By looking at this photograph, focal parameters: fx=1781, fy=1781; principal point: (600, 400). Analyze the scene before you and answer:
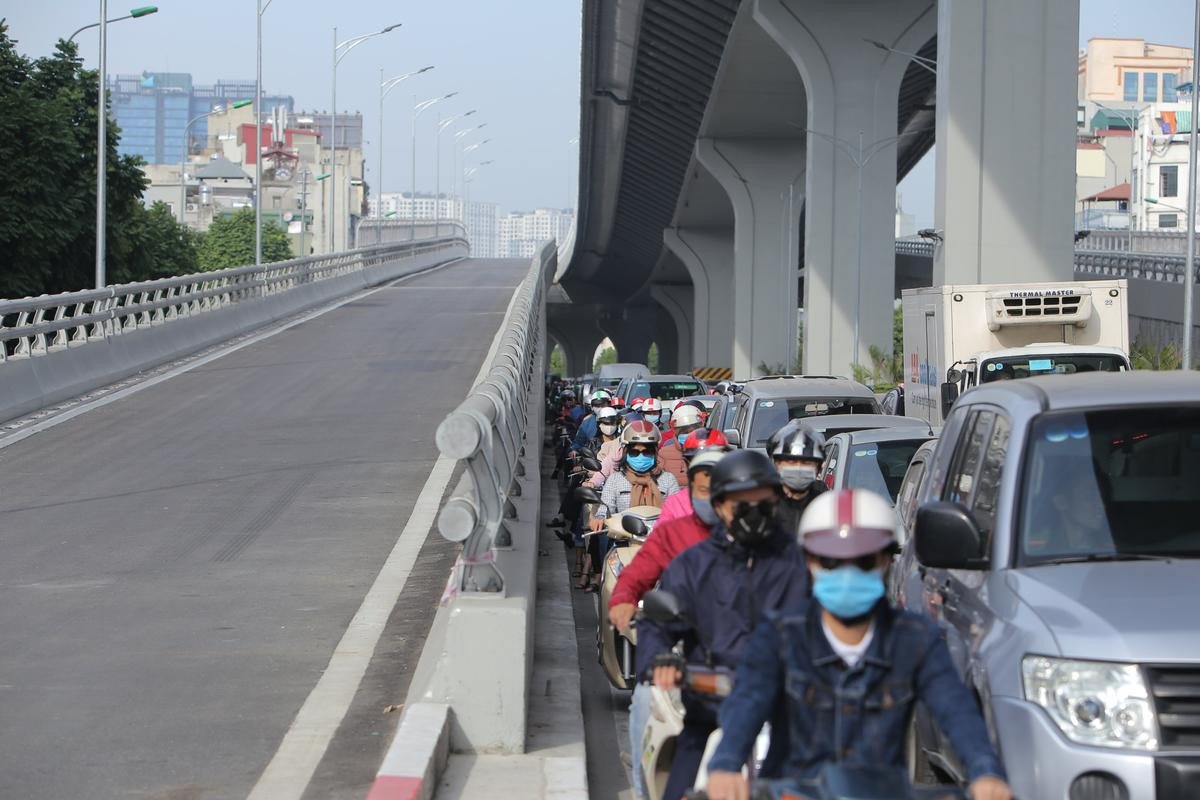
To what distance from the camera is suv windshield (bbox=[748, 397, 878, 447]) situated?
746 inches

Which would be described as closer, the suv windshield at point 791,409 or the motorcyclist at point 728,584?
the motorcyclist at point 728,584

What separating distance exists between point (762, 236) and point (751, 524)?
5944cm

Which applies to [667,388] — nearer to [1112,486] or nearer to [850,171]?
[850,171]

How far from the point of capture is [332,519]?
15.4m

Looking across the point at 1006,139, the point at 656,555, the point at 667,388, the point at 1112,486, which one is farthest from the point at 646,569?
the point at 667,388

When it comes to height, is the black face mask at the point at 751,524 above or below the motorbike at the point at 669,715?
above

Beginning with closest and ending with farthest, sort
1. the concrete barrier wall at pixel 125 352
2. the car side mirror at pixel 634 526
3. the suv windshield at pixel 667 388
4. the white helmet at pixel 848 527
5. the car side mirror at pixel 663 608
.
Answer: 1. the white helmet at pixel 848 527
2. the car side mirror at pixel 663 608
3. the car side mirror at pixel 634 526
4. the concrete barrier wall at pixel 125 352
5. the suv windshield at pixel 667 388

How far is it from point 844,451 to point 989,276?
16.1m

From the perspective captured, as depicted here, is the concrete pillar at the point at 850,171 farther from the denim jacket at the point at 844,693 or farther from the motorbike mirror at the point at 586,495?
the denim jacket at the point at 844,693

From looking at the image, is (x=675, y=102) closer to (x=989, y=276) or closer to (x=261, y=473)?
(x=989, y=276)

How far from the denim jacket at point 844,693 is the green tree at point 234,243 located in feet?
394

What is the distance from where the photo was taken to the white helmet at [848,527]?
4.50 metres

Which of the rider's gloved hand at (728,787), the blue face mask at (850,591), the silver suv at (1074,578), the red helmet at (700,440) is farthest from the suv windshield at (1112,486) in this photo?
the red helmet at (700,440)

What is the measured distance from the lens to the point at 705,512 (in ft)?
22.7
